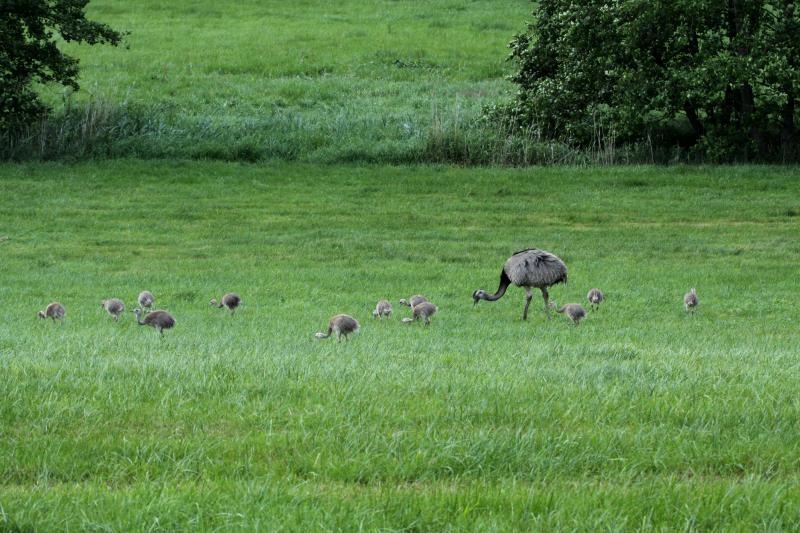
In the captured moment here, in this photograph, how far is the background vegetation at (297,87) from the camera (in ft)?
121

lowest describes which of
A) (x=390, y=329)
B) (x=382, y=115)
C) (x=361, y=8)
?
(x=390, y=329)

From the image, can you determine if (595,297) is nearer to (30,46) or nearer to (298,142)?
(298,142)

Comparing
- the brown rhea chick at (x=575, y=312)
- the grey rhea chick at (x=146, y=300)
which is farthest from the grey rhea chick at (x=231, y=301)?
the brown rhea chick at (x=575, y=312)

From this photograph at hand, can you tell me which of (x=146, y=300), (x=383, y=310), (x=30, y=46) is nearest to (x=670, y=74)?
(x=383, y=310)

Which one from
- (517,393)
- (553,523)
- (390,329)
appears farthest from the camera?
(390,329)

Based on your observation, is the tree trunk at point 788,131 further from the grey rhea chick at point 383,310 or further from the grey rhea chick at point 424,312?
the grey rhea chick at point 424,312

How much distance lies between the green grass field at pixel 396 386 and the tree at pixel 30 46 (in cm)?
1049

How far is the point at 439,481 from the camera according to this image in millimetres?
6238

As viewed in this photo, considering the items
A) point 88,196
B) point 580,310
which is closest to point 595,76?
point 88,196

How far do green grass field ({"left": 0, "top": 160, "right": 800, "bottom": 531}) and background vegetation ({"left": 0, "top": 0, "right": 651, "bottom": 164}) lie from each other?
10.8 metres

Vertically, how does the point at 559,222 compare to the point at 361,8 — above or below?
below

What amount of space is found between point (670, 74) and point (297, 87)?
1834 cm

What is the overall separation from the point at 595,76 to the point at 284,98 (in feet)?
47.4

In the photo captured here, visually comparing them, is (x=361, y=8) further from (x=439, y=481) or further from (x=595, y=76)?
(x=439, y=481)
